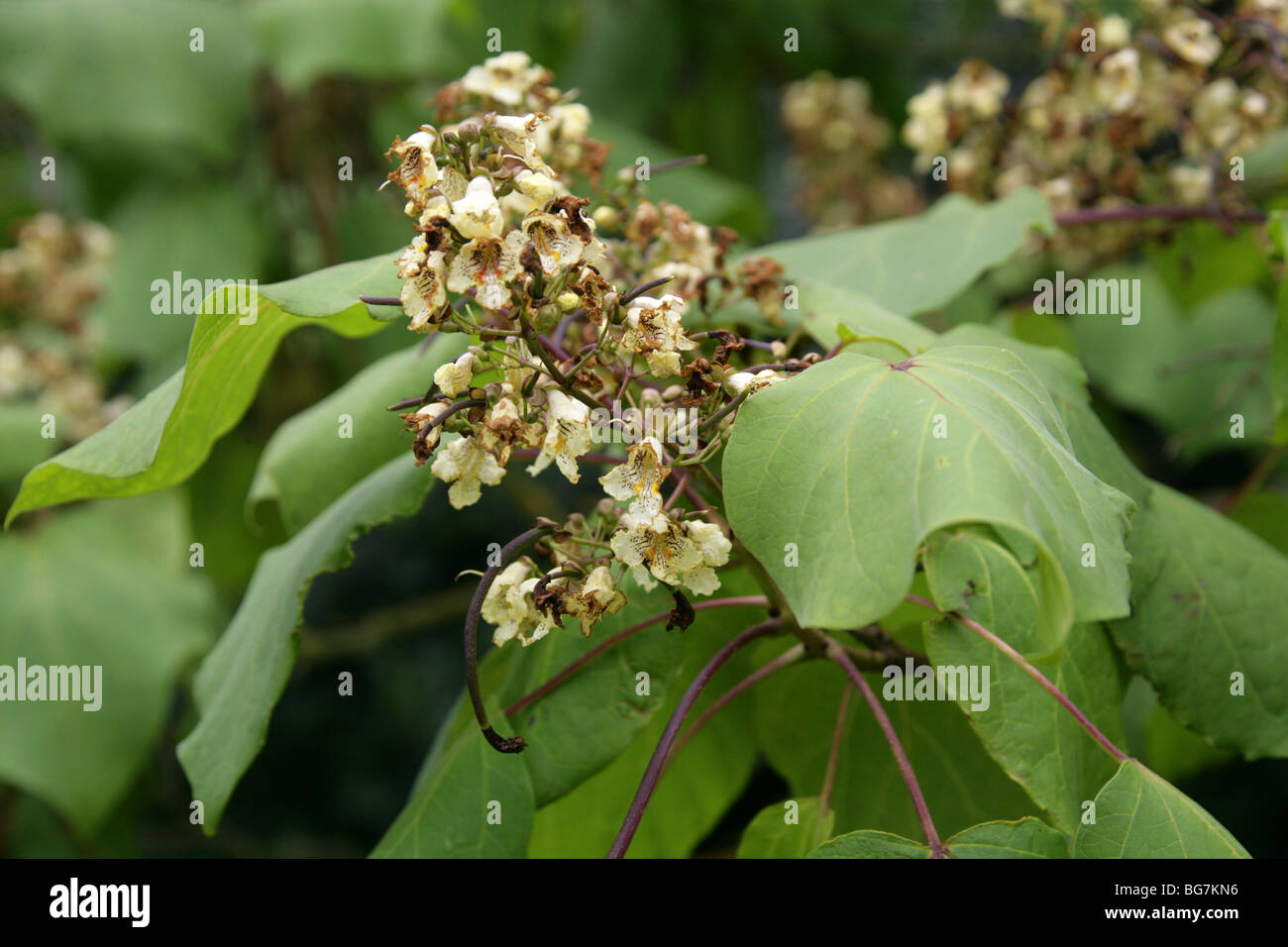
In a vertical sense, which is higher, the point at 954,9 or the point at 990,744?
the point at 954,9

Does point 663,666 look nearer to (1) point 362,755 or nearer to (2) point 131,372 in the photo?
(2) point 131,372

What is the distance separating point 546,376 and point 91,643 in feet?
4.28

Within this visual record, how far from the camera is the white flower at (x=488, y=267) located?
640 millimetres

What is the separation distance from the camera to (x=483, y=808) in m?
0.83

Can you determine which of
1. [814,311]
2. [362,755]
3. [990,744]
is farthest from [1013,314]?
[362,755]

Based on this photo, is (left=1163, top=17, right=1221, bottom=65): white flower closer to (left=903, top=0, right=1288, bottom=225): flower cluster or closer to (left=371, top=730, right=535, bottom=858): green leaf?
(left=903, top=0, right=1288, bottom=225): flower cluster

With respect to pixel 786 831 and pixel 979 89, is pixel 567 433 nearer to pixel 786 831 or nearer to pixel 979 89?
pixel 786 831

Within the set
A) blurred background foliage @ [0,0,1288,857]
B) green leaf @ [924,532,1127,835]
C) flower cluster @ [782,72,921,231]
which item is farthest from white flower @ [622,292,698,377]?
flower cluster @ [782,72,921,231]

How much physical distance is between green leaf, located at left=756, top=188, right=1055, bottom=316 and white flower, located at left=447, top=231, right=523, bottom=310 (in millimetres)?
480

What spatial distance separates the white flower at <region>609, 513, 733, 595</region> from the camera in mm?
642

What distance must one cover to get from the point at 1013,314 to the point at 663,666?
0.83 m

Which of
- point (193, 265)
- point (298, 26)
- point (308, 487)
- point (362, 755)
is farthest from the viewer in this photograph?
point (362, 755)

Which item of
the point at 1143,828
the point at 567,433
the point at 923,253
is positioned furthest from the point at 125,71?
the point at 1143,828
